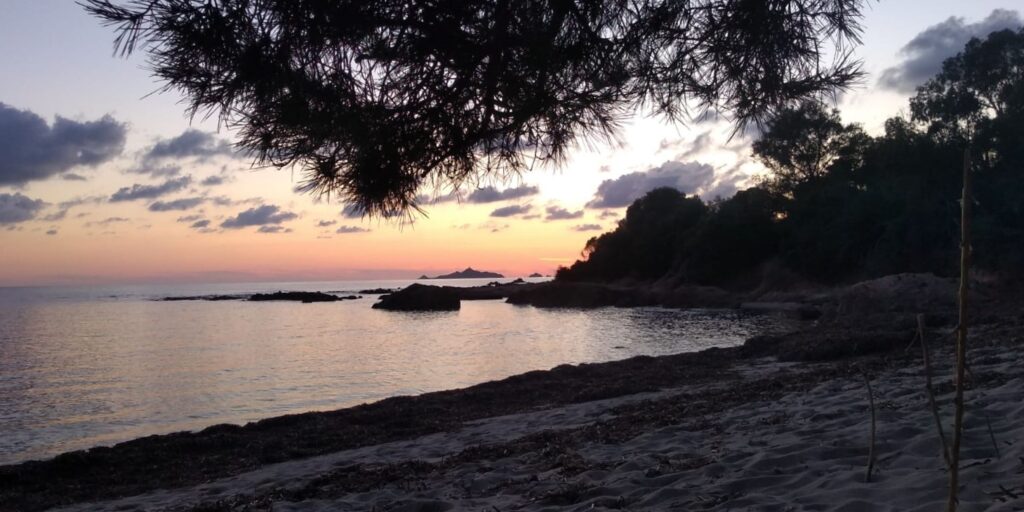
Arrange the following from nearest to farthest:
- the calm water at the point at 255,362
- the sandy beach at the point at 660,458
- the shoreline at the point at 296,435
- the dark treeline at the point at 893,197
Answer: the sandy beach at the point at 660,458 < the shoreline at the point at 296,435 < the calm water at the point at 255,362 < the dark treeline at the point at 893,197

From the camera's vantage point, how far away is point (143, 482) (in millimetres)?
7766

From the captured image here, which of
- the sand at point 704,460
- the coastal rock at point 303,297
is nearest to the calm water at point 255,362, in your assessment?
the sand at point 704,460

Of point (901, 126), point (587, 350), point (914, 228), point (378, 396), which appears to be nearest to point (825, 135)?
point (901, 126)

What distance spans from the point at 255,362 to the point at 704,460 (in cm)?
1798

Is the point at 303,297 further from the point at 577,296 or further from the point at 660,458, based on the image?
the point at 660,458

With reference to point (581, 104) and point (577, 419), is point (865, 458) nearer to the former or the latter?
point (581, 104)

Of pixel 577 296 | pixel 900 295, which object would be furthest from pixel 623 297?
pixel 900 295

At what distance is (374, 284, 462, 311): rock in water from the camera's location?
51.3 metres

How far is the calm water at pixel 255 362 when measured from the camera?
12891 millimetres

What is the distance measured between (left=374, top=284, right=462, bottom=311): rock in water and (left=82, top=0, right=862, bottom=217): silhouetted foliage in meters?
46.1

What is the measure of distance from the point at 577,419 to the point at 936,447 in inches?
192

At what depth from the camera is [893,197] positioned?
36094mm

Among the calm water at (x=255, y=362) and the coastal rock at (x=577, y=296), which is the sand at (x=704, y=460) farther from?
the coastal rock at (x=577, y=296)

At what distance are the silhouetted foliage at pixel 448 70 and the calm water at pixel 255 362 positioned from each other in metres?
8.16
